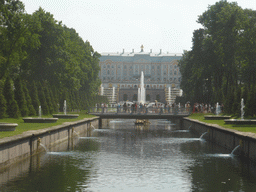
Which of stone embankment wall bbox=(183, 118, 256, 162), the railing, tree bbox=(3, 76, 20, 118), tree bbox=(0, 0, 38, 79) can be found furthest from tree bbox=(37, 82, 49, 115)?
stone embankment wall bbox=(183, 118, 256, 162)

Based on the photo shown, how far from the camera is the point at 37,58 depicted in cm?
5103

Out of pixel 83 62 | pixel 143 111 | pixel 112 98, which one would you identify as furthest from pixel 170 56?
pixel 143 111

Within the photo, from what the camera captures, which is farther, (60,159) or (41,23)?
(41,23)

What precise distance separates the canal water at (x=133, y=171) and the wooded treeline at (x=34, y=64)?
1348cm

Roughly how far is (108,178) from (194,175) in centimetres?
335

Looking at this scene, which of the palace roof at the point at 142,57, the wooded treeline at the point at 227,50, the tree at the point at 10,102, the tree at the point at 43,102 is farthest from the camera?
the palace roof at the point at 142,57

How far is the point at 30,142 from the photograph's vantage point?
802 inches

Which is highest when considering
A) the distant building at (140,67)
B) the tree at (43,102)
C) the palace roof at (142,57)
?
the palace roof at (142,57)

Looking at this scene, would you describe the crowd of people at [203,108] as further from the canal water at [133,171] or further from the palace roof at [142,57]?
the palace roof at [142,57]

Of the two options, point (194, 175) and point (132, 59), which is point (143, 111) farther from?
point (132, 59)

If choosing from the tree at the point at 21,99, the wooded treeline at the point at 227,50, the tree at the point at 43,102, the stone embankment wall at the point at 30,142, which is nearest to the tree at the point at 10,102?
the tree at the point at 21,99

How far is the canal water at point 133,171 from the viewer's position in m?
13.8

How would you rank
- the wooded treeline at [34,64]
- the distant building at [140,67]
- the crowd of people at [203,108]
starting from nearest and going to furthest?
the wooded treeline at [34,64]
the crowd of people at [203,108]
the distant building at [140,67]

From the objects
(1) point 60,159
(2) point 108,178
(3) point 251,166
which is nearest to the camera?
(2) point 108,178
